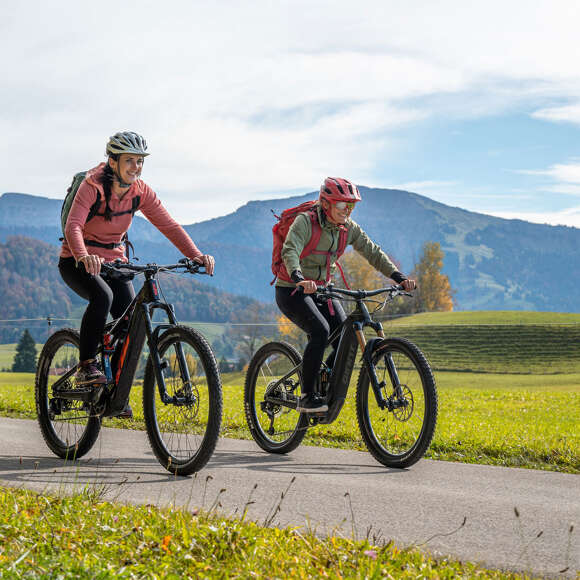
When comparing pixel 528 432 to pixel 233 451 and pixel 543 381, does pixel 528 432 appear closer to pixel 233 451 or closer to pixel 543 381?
pixel 233 451

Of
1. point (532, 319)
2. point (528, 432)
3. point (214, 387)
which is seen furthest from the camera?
point (532, 319)

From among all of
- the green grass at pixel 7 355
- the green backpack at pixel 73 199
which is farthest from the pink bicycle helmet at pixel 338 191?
the green grass at pixel 7 355

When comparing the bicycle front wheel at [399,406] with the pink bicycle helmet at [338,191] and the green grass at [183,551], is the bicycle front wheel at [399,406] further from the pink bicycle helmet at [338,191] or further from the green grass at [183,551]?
the green grass at [183,551]

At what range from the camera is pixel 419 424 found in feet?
19.2

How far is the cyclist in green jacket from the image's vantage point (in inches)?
251

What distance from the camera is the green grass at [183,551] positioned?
319 centimetres

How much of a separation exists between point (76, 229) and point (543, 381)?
90.8 ft

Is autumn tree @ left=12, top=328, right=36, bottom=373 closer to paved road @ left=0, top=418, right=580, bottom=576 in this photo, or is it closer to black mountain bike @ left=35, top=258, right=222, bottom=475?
paved road @ left=0, top=418, right=580, bottom=576

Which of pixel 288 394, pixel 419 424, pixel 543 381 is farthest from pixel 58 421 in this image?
pixel 543 381

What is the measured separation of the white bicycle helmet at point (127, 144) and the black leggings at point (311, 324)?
173cm

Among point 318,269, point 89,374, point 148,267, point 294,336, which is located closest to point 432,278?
point 294,336

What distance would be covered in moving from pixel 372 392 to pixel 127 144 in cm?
262

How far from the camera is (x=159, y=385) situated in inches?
219

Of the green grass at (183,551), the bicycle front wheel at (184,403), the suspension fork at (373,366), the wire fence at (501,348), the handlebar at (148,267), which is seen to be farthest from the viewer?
the wire fence at (501,348)
